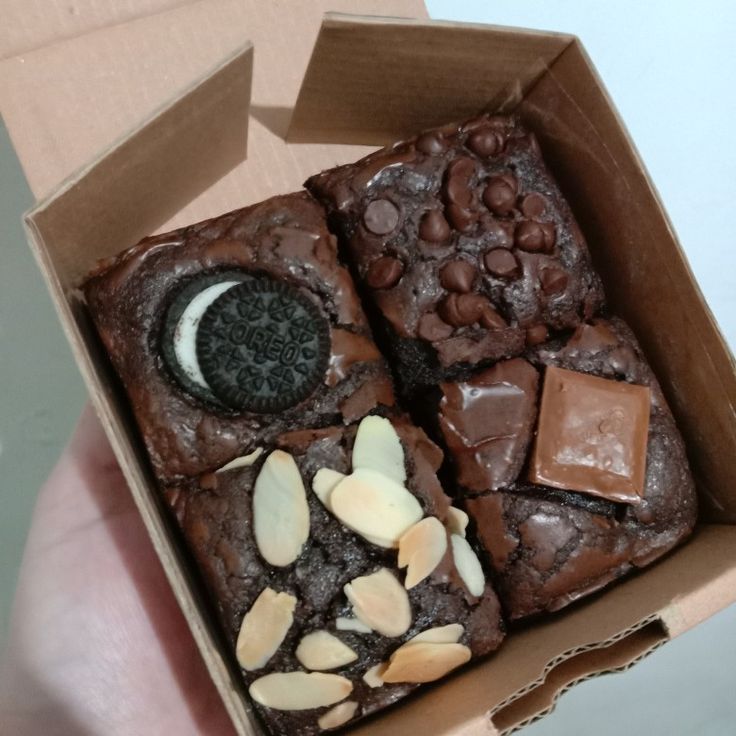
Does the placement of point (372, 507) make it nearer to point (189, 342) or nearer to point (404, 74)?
point (189, 342)

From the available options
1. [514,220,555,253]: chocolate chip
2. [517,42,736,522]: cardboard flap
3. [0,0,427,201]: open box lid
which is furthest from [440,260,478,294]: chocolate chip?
[0,0,427,201]: open box lid

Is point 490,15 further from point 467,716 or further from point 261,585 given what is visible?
point 467,716

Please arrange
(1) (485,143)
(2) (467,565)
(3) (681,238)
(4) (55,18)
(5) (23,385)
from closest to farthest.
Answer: (2) (467,565)
(1) (485,143)
(4) (55,18)
(3) (681,238)
(5) (23,385)

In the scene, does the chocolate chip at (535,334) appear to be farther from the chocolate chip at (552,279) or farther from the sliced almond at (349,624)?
the sliced almond at (349,624)

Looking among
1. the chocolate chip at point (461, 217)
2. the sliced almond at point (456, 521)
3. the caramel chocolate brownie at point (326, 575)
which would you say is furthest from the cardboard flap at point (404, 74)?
the sliced almond at point (456, 521)

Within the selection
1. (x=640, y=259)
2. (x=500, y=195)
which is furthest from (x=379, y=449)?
(x=640, y=259)

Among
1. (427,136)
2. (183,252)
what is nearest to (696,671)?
(427,136)
